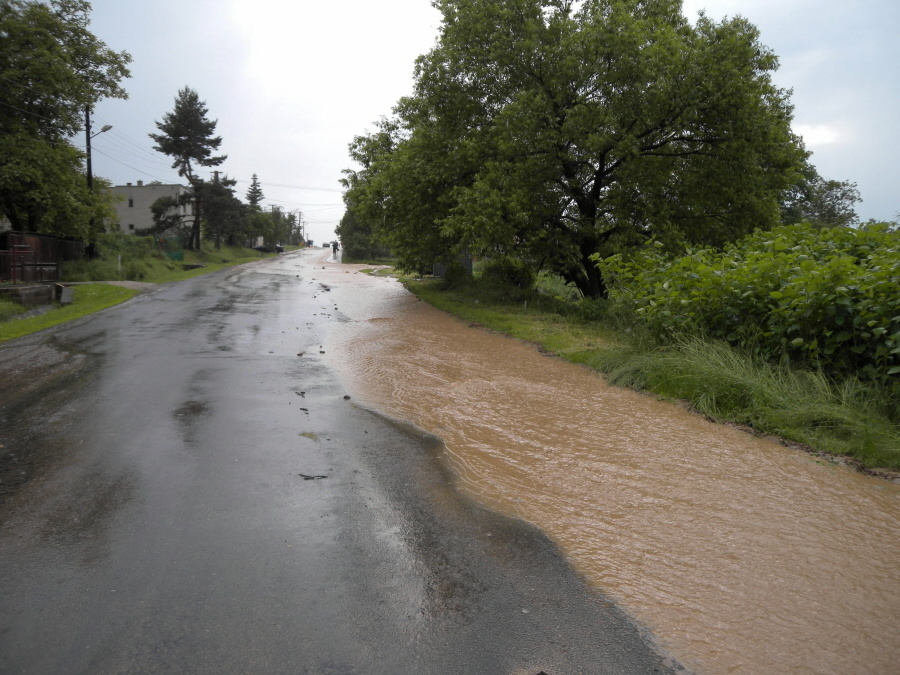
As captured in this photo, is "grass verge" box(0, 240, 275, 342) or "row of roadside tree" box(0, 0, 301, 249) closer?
"grass verge" box(0, 240, 275, 342)

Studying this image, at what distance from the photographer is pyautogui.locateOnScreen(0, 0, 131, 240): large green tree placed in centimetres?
2255

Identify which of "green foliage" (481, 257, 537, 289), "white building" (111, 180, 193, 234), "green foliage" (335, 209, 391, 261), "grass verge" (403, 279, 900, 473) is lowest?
"grass verge" (403, 279, 900, 473)

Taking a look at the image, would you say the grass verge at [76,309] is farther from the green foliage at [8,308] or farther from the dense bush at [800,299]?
the dense bush at [800,299]

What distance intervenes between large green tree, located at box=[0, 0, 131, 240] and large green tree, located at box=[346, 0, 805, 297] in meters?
14.0

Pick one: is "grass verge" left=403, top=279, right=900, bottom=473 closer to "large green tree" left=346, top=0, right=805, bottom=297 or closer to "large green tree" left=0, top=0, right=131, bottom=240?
"large green tree" left=346, top=0, right=805, bottom=297

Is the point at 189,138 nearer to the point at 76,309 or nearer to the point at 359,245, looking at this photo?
the point at 359,245

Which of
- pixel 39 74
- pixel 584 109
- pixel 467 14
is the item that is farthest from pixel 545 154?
pixel 39 74

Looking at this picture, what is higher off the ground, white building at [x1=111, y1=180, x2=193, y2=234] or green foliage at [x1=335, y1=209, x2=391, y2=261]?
white building at [x1=111, y1=180, x2=193, y2=234]

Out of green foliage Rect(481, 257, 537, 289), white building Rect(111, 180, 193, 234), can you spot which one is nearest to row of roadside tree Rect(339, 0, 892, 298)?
green foliage Rect(481, 257, 537, 289)

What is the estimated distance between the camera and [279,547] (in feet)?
12.0

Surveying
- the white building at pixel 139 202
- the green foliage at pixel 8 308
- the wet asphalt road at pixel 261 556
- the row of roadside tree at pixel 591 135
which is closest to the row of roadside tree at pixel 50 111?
the green foliage at pixel 8 308

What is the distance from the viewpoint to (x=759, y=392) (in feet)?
21.7

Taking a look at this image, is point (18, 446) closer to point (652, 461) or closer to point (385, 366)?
point (385, 366)

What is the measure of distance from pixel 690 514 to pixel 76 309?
1644 cm
